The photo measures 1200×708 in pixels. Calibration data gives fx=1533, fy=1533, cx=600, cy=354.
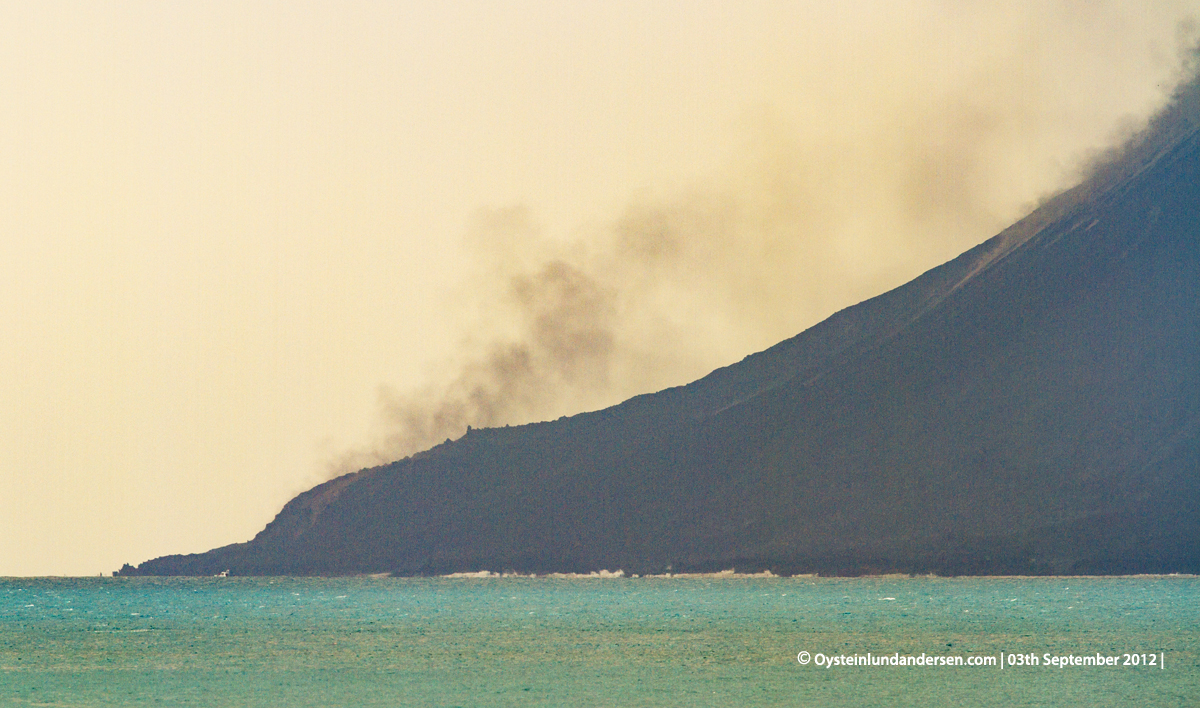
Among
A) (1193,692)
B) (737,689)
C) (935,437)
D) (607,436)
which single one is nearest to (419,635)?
(737,689)

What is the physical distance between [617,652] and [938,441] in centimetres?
9863

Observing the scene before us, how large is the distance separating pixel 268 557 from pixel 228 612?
345 ft

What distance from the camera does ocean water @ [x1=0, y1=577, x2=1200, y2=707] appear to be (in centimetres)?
3488

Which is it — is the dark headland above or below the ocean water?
above

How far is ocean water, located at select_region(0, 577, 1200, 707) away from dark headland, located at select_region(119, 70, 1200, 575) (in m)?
39.9

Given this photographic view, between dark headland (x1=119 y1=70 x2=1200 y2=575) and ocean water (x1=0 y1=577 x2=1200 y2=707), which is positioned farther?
dark headland (x1=119 y1=70 x2=1200 y2=575)

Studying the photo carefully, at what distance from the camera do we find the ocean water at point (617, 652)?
34.9m

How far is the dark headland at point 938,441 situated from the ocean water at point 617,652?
39.9 metres

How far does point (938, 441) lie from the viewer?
465 feet

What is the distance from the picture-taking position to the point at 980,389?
470 ft

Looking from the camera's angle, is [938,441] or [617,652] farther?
[938,441]

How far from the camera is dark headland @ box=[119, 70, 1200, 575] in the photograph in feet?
432

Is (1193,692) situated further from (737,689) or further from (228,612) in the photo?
(228,612)

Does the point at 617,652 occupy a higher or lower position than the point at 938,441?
lower
